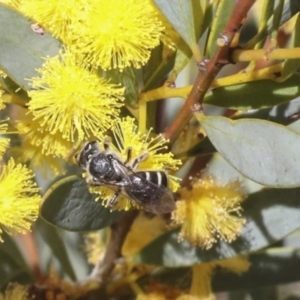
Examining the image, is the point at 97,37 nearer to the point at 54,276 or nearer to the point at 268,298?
the point at 54,276

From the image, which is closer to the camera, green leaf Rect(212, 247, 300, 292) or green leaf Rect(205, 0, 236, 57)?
green leaf Rect(205, 0, 236, 57)

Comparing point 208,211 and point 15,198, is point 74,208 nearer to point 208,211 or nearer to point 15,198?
point 15,198

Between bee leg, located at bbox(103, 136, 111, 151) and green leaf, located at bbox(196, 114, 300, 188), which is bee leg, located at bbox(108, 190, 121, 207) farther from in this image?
green leaf, located at bbox(196, 114, 300, 188)

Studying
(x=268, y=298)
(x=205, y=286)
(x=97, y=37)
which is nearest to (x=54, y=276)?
(x=205, y=286)

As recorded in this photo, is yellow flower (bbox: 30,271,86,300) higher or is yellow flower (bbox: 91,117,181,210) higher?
yellow flower (bbox: 91,117,181,210)

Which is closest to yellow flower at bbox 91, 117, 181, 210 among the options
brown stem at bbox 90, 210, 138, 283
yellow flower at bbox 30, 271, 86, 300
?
brown stem at bbox 90, 210, 138, 283

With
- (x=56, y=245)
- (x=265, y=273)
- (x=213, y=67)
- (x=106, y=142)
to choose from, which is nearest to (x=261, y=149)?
(x=213, y=67)

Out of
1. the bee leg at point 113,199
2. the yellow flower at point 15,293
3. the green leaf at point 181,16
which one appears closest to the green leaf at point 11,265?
the yellow flower at point 15,293

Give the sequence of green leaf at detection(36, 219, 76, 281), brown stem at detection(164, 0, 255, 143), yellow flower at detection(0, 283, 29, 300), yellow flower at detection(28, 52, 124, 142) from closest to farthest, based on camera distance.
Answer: brown stem at detection(164, 0, 255, 143) → yellow flower at detection(28, 52, 124, 142) → yellow flower at detection(0, 283, 29, 300) → green leaf at detection(36, 219, 76, 281)
